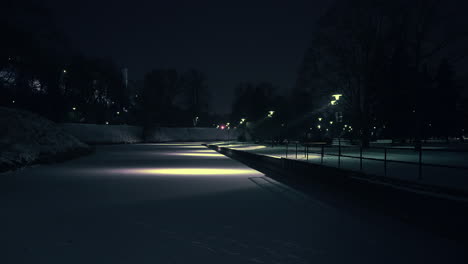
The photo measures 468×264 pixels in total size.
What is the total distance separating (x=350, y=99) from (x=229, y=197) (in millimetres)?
31896

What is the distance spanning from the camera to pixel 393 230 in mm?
7688

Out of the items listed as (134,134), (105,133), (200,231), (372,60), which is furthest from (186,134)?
(200,231)

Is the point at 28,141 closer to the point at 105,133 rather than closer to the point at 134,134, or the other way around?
the point at 105,133

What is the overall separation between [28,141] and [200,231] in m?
21.9

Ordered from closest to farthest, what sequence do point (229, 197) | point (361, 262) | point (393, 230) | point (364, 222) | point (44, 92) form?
point (361, 262) → point (393, 230) → point (364, 222) → point (229, 197) → point (44, 92)

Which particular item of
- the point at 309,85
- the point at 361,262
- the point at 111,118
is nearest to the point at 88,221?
the point at 361,262

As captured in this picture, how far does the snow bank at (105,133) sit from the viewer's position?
7131 centimetres

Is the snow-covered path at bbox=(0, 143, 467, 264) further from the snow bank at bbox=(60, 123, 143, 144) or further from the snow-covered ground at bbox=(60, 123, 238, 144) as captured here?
the snow bank at bbox=(60, 123, 143, 144)

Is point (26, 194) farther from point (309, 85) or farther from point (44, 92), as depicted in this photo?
point (44, 92)

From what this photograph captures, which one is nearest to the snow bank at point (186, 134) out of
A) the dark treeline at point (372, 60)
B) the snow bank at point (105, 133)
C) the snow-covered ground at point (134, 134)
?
the snow-covered ground at point (134, 134)

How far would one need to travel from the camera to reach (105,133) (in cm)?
7869

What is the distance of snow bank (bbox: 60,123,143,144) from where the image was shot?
2808 inches

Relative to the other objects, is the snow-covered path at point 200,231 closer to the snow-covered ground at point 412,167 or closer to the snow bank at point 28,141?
the snow-covered ground at point 412,167

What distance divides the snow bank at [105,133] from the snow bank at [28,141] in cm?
3412
